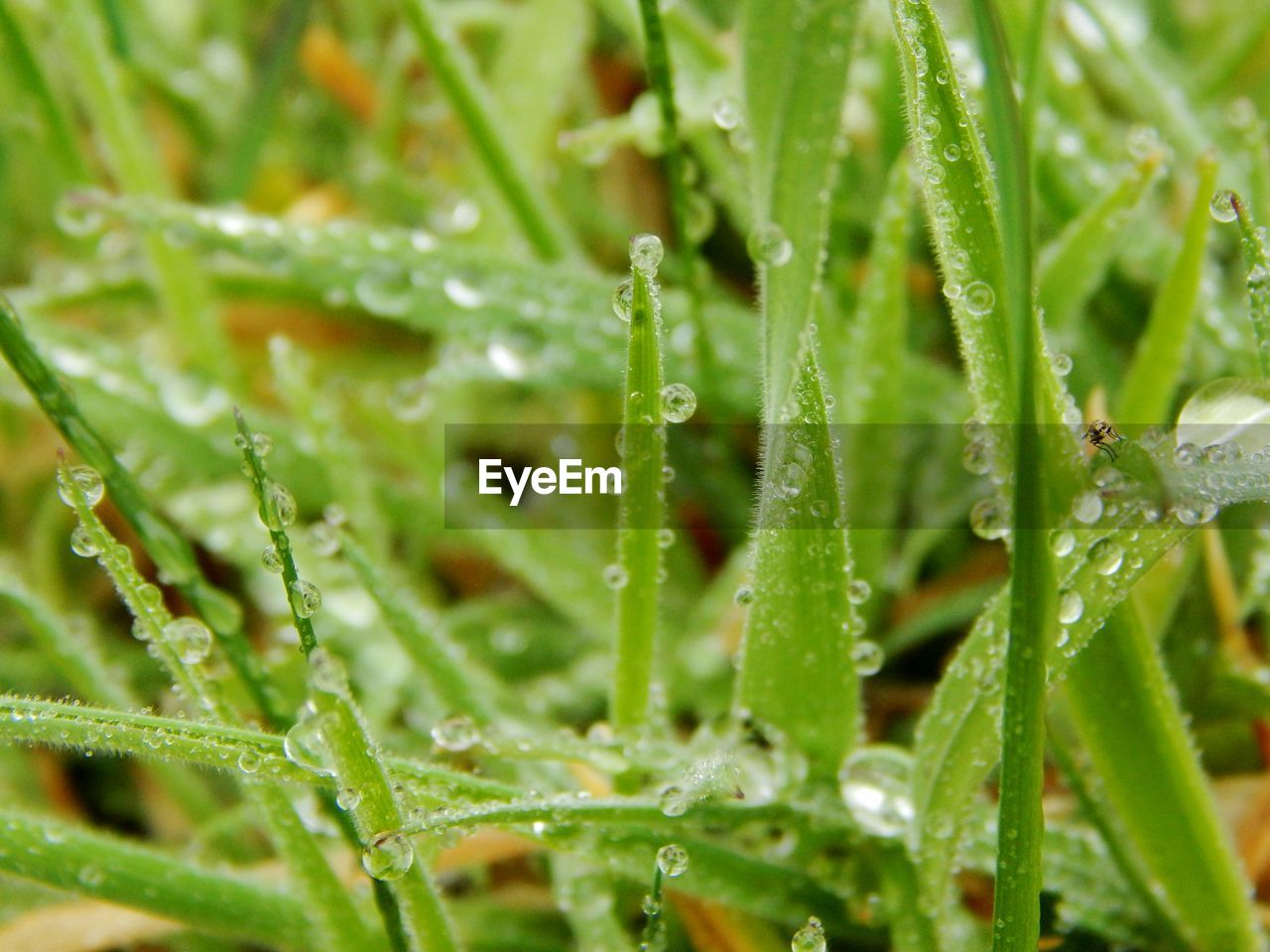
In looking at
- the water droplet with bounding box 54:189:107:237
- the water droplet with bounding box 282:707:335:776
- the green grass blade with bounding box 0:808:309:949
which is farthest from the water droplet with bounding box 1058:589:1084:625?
the water droplet with bounding box 54:189:107:237

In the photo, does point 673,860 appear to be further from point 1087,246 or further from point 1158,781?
point 1087,246

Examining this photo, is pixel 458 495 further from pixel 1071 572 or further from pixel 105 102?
pixel 1071 572

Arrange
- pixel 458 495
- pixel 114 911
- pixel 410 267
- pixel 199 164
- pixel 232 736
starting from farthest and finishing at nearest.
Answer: pixel 199 164 < pixel 458 495 < pixel 410 267 < pixel 114 911 < pixel 232 736

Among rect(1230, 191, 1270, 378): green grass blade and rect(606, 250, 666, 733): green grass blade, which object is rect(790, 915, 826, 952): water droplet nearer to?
rect(606, 250, 666, 733): green grass blade

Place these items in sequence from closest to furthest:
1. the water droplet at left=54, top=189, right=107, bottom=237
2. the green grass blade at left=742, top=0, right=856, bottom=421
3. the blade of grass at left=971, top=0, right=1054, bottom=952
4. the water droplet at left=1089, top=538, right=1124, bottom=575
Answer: the blade of grass at left=971, top=0, right=1054, bottom=952, the water droplet at left=1089, top=538, right=1124, bottom=575, the green grass blade at left=742, top=0, right=856, bottom=421, the water droplet at left=54, top=189, right=107, bottom=237

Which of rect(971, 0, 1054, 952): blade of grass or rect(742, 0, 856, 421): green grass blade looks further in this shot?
rect(742, 0, 856, 421): green grass blade

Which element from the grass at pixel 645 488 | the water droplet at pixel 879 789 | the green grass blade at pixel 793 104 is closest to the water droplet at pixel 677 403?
the grass at pixel 645 488

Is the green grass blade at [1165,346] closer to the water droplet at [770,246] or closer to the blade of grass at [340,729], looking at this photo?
the water droplet at [770,246]

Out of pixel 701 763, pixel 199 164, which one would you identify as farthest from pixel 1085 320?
pixel 199 164

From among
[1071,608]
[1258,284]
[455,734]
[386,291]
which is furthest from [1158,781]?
[386,291]
